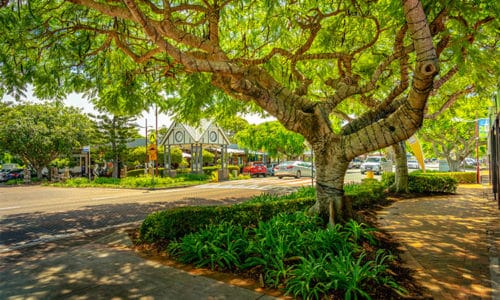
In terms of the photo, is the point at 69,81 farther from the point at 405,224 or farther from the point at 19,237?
the point at 405,224

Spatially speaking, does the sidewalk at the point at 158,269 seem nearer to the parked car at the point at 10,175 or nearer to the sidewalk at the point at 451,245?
the sidewalk at the point at 451,245

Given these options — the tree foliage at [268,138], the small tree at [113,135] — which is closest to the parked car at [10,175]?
the small tree at [113,135]

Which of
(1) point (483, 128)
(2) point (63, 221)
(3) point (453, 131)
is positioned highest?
(3) point (453, 131)

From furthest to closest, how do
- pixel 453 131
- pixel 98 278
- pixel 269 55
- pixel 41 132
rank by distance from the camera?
pixel 453 131 < pixel 41 132 < pixel 269 55 < pixel 98 278

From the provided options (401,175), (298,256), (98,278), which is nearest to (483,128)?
(401,175)

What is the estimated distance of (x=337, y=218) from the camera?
20.9ft

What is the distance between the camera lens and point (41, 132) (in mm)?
26203

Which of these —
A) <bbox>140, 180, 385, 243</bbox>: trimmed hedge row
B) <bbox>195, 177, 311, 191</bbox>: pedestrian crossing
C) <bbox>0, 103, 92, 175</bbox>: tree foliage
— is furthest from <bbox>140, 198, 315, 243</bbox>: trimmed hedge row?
<bbox>0, 103, 92, 175</bbox>: tree foliage

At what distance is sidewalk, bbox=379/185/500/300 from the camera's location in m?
4.14

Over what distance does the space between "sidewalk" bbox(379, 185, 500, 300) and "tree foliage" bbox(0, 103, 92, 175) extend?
26563mm

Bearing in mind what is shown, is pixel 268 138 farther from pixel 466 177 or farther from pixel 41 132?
pixel 41 132

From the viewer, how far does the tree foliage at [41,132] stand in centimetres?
2516

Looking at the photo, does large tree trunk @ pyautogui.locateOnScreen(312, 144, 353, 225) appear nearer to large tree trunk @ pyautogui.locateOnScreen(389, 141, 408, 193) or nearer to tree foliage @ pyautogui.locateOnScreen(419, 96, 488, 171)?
large tree trunk @ pyautogui.locateOnScreen(389, 141, 408, 193)

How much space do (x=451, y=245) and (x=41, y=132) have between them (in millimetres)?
29118
